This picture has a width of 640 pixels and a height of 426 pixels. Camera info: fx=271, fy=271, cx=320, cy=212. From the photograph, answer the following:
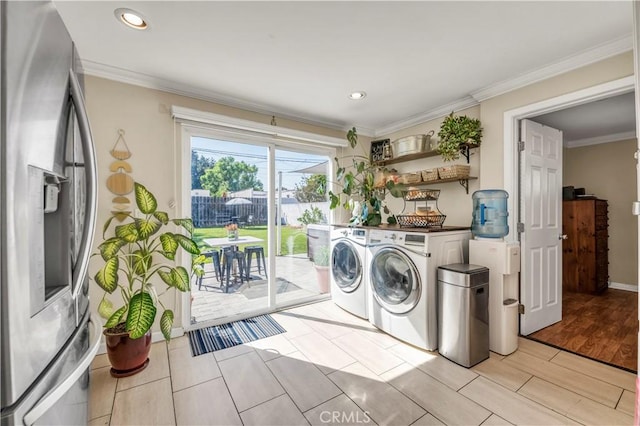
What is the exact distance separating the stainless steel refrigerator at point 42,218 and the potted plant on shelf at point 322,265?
2.87m

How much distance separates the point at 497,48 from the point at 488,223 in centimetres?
141

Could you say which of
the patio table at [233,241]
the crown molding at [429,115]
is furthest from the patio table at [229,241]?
the crown molding at [429,115]

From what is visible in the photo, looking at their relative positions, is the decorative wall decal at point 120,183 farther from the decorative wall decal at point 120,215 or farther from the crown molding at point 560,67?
the crown molding at point 560,67

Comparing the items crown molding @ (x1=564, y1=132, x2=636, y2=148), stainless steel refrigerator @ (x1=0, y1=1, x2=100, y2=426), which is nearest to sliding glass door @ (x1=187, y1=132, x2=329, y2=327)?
stainless steel refrigerator @ (x1=0, y1=1, x2=100, y2=426)

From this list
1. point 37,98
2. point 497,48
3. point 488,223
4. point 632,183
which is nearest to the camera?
point 37,98

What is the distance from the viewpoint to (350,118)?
352 centimetres

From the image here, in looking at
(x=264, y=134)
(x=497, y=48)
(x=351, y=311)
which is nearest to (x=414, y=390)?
(x=351, y=311)

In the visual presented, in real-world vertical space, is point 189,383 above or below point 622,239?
below

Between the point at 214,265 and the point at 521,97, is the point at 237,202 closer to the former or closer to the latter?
the point at 214,265

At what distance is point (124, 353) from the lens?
6.43ft

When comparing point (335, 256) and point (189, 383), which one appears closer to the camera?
point (189, 383)

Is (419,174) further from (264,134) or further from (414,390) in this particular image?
(414,390)

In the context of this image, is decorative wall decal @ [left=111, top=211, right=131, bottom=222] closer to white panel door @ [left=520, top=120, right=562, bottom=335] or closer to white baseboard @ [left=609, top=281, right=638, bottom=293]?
white panel door @ [left=520, top=120, right=562, bottom=335]

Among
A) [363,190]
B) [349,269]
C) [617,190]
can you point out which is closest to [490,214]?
[363,190]
